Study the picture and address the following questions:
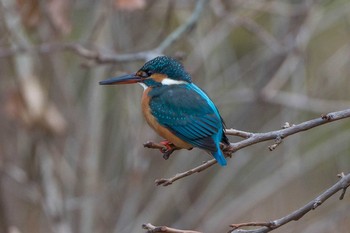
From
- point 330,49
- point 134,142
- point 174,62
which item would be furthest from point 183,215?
point 174,62

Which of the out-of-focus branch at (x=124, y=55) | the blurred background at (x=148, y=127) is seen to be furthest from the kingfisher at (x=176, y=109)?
the blurred background at (x=148, y=127)

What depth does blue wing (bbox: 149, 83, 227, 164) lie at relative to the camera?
Answer: 2865 mm

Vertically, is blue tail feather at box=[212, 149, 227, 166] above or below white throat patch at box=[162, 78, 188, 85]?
below

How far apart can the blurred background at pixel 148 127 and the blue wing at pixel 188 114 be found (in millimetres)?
1526

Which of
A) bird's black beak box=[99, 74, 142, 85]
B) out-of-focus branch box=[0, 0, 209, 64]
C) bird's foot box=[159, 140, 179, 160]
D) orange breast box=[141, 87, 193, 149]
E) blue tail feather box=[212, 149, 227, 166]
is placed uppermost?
out-of-focus branch box=[0, 0, 209, 64]

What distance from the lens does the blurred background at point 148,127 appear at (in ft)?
16.2

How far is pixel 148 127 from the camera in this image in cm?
514

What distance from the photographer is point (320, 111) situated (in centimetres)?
499

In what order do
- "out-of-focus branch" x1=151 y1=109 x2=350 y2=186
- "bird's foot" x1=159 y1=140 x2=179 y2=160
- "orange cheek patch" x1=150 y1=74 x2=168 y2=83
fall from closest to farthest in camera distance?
1. "out-of-focus branch" x1=151 y1=109 x2=350 y2=186
2. "bird's foot" x1=159 y1=140 x2=179 y2=160
3. "orange cheek patch" x1=150 y1=74 x2=168 y2=83

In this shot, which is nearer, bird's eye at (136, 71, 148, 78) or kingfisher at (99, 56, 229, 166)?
kingfisher at (99, 56, 229, 166)

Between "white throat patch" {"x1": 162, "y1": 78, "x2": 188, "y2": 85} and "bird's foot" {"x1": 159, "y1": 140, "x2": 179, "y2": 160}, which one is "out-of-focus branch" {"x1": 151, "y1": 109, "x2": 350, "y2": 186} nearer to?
"bird's foot" {"x1": 159, "y1": 140, "x2": 179, "y2": 160}

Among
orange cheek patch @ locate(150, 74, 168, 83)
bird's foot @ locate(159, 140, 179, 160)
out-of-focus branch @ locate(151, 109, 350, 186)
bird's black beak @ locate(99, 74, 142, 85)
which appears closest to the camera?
out-of-focus branch @ locate(151, 109, 350, 186)

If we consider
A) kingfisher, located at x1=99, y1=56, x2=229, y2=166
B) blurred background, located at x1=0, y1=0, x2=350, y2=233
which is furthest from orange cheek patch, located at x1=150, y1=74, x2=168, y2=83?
blurred background, located at x1=0, y1=0, x2=350, y2=233

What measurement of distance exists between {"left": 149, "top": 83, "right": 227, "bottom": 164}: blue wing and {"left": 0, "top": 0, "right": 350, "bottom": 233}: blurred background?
1.53 meters
